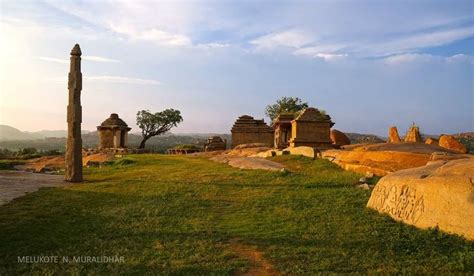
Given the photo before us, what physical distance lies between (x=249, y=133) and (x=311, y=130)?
45.6 ft

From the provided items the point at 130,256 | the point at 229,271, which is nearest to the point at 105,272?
the point at 130,256

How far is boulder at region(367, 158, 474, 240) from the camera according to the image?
670 centimetres

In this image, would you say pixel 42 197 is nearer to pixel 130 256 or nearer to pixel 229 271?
pixel 130 256

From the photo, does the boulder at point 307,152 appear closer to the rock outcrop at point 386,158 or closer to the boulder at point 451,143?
the rock outcrop at point 386,158

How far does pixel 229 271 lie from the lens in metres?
5.53

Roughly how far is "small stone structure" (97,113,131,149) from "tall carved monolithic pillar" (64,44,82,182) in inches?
977

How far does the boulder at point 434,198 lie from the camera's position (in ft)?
22.0

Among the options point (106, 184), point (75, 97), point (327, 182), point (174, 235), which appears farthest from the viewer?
point (75, 97)

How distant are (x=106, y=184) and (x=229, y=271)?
965cm

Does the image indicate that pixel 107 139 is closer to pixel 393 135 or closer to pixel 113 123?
pixel 113 123

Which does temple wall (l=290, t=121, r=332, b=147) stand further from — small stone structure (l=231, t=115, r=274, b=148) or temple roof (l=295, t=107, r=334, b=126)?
small stone structure (l=231, t=115, r=274, b=148)

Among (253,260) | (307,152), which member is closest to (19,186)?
(253,260)

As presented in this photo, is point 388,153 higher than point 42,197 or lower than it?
higher

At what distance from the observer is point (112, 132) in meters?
40.5
